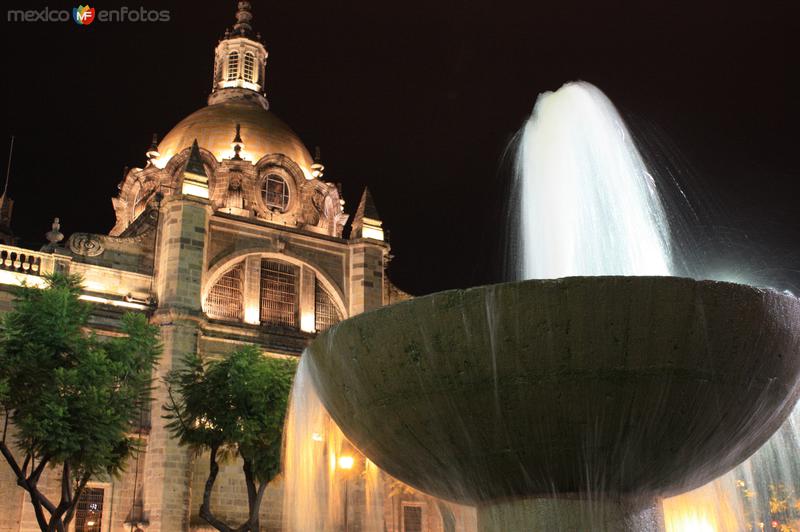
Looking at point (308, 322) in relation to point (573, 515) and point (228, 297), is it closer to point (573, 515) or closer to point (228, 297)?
point (228, 297)

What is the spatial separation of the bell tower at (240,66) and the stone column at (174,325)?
43.4 ft

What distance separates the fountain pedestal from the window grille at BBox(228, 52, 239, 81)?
1436 inches

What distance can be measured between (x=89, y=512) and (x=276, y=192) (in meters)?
14.6

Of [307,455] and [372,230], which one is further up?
[372,230]

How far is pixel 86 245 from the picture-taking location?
27781mm

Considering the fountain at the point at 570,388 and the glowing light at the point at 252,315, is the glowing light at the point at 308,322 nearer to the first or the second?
the glowing light at the point at 252,315

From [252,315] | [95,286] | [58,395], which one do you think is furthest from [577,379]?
[252,315]

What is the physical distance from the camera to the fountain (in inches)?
269

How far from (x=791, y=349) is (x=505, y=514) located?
2.75 m

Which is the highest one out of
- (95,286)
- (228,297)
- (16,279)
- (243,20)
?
(243,20)

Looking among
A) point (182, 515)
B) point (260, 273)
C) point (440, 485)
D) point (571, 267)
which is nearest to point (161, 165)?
point (260, 273)

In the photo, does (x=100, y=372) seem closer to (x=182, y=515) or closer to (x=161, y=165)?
(x=182, y=515)

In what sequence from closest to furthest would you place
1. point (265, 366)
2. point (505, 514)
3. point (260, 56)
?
point (505, 514) < point (265, 366) < point (260, 56)

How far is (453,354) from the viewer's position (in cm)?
712
